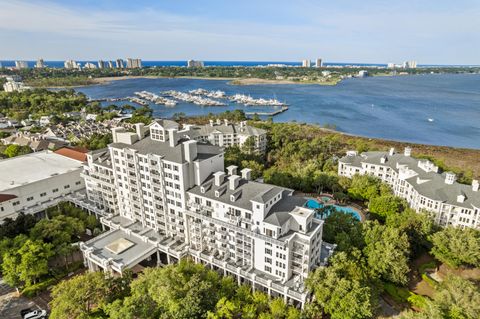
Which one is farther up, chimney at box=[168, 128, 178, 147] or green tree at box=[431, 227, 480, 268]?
chimney at box=[168, 128, 178, 147]

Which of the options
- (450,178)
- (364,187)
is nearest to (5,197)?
(364,187)

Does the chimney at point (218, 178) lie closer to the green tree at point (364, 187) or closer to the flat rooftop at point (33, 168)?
the green tree at point (364, 187)

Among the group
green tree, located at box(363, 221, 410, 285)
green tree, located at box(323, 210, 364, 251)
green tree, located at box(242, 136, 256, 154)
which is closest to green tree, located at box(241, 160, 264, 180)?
green tree, located at box(242, 136, 256, 154)

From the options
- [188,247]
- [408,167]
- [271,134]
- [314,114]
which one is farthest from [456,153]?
[188,247]

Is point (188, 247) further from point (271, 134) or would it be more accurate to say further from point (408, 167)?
point (271, 134)

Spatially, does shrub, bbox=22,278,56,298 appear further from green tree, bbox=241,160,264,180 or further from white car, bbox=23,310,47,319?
green tree, bbox=241,160,264,180

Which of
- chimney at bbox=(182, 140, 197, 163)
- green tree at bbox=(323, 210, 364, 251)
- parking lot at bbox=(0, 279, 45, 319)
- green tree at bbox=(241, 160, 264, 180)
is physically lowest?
parking lot at bbox=(0, 279, 45, 319)

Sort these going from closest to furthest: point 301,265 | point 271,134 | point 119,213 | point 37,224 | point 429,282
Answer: point 301,265
point 429,282
point 37,224
point 119,213
point 271,134

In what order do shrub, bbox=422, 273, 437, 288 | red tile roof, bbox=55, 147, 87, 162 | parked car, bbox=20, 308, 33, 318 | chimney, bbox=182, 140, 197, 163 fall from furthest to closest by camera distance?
red tile roof, bbox=55, 147, 87, 162 < chimney, bbox=182, 140, 197, 163 < shrub, bbox=422, 273, 437, 288 < parked car, bbox=20, 308, 33, 318
